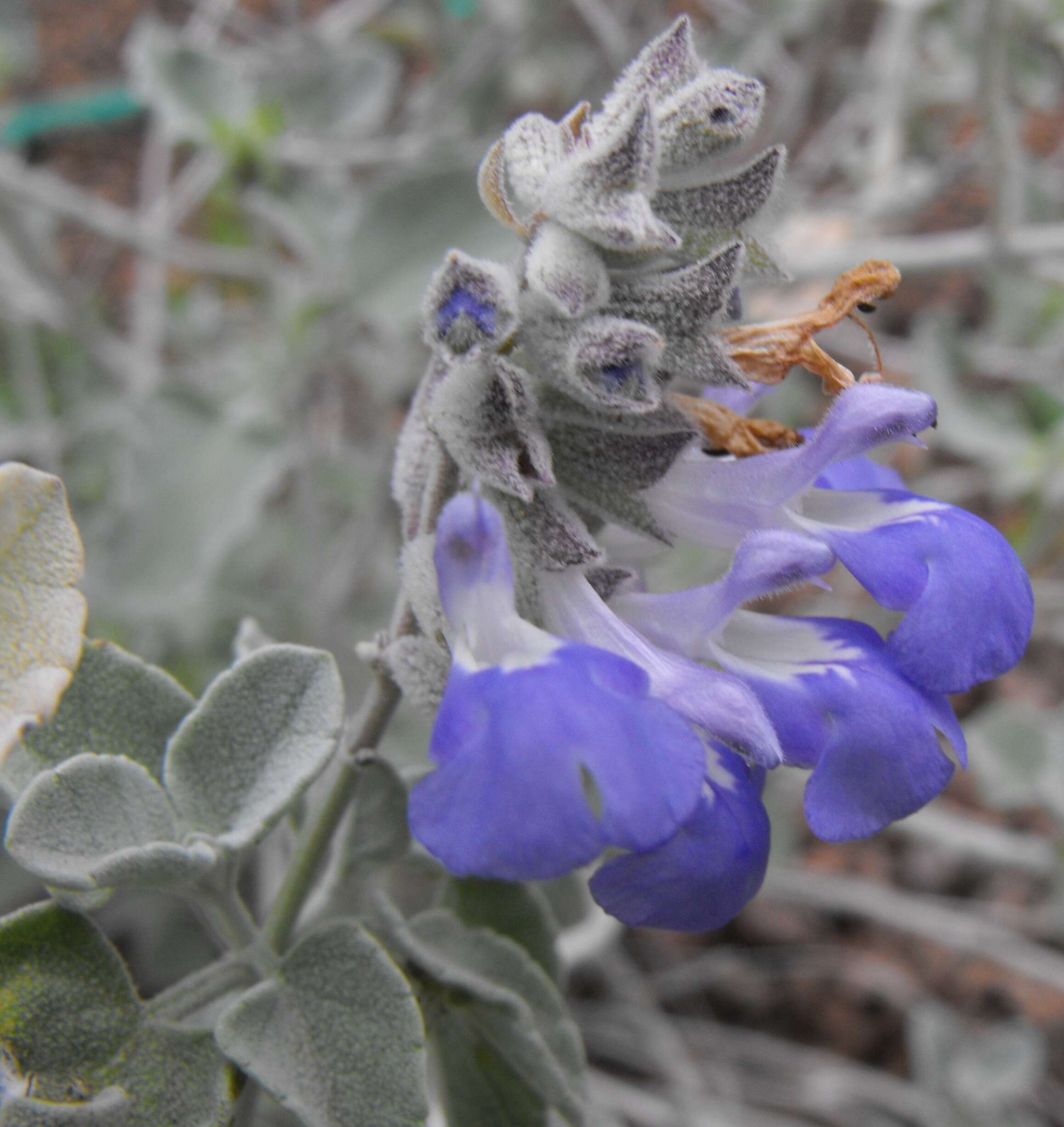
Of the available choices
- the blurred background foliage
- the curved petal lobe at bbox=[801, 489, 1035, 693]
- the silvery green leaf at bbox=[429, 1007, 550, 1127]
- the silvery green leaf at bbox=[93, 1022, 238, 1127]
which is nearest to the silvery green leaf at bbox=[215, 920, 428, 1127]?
the silvery green leaf at bbox=[93, 1022, 238, 1127]

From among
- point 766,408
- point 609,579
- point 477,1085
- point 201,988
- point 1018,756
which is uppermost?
point 609,579

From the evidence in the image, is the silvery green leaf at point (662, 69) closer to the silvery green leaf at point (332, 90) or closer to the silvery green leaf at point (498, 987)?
the silvery green leaf at point (498, 987)

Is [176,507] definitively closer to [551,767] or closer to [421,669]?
[421,669]

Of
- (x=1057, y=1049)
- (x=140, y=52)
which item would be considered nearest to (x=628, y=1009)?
(x=1057, y=1049)

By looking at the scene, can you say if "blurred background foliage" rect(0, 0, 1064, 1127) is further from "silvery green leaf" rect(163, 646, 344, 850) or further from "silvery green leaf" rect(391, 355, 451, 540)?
"silvery green leaf" rect(163, 646, 344, 850)

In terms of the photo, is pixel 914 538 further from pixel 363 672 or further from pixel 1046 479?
pixel 1046 479

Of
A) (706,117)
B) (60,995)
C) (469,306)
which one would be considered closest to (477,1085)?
(60,995)

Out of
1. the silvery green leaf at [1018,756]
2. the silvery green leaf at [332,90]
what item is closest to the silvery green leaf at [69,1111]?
the silvery green leaf at [1018,756]
